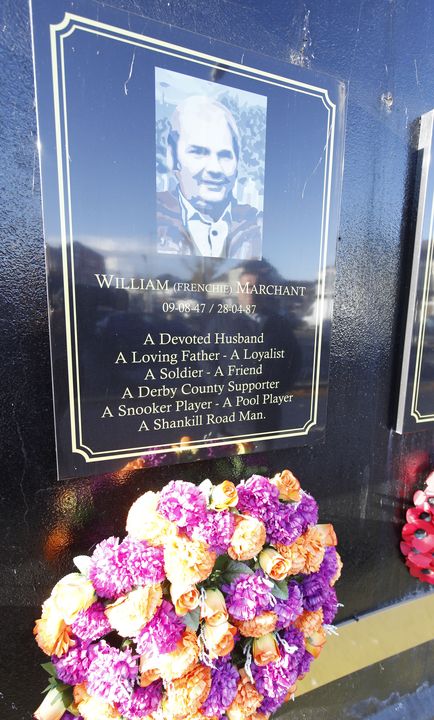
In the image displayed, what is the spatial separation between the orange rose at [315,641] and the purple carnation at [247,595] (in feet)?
1.24

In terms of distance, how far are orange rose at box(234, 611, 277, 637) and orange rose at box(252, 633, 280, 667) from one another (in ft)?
0.15

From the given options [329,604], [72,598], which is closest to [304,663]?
[329,604]

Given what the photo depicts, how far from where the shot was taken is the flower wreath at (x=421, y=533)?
202 cm

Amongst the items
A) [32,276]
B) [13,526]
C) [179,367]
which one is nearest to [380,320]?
→ [179,367]

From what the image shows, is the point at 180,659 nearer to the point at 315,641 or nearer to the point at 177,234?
the point at 315,641

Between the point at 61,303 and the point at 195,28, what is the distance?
3.78 ft

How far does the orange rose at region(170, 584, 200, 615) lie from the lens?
1.03 m

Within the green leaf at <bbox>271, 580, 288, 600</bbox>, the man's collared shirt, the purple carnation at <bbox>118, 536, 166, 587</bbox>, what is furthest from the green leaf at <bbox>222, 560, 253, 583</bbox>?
the man's collared shirt

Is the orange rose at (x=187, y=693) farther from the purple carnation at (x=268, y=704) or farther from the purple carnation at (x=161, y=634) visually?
the purple carnation at (x=268, y=704)

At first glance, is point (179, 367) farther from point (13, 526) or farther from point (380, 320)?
point (380, 320)

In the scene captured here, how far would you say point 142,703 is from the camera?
107cm

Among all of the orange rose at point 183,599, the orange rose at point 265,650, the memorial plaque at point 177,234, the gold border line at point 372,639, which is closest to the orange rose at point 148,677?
the orange rose at point 183,599

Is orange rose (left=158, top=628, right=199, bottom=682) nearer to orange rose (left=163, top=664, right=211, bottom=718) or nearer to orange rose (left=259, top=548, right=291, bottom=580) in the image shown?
orange rose (left=163, top=664, right=211, bottom=718)

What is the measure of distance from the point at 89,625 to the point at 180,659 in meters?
0.29
